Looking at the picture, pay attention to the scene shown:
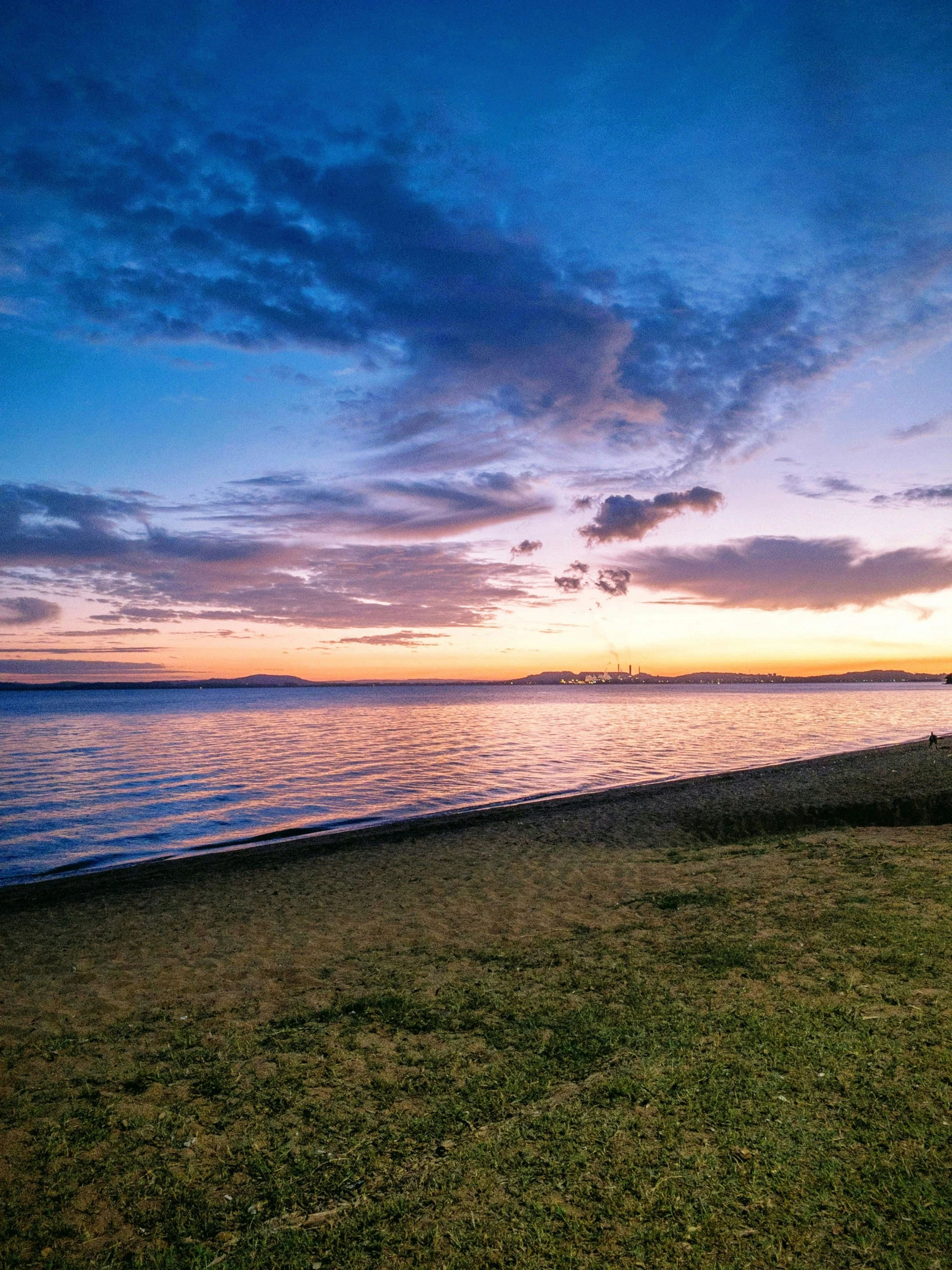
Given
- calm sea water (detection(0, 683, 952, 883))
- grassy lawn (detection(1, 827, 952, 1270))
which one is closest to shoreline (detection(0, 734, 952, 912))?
calm sea water (detection(0, 683, 952, 883))

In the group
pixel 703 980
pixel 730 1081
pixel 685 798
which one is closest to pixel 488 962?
pixel 703 980

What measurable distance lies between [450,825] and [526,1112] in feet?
60.4

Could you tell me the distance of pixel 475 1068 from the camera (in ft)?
22.4

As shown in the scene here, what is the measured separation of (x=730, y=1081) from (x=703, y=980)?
240 cm

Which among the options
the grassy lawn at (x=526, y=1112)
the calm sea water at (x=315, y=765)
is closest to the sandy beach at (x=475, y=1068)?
the grassy lawn at (x=526, y=1112)

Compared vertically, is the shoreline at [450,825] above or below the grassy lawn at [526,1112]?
below

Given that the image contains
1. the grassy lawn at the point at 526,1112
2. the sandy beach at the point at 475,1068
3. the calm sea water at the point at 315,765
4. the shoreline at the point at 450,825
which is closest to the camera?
the grassy lawn at the point at 526,1112

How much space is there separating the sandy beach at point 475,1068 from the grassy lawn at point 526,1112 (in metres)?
0.03

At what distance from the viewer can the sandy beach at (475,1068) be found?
467cm

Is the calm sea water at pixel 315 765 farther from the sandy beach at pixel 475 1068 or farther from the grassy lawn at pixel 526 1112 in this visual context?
the grassy lawn at pixel 526 1112

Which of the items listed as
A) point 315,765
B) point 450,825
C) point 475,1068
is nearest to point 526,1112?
point 475,1068

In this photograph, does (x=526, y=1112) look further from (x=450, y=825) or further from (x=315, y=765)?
(x=315, y=765)

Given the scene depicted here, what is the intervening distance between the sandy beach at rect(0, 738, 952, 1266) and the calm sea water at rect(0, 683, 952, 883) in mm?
11734

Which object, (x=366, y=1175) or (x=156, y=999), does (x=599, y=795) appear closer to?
(x=156, y=999)
